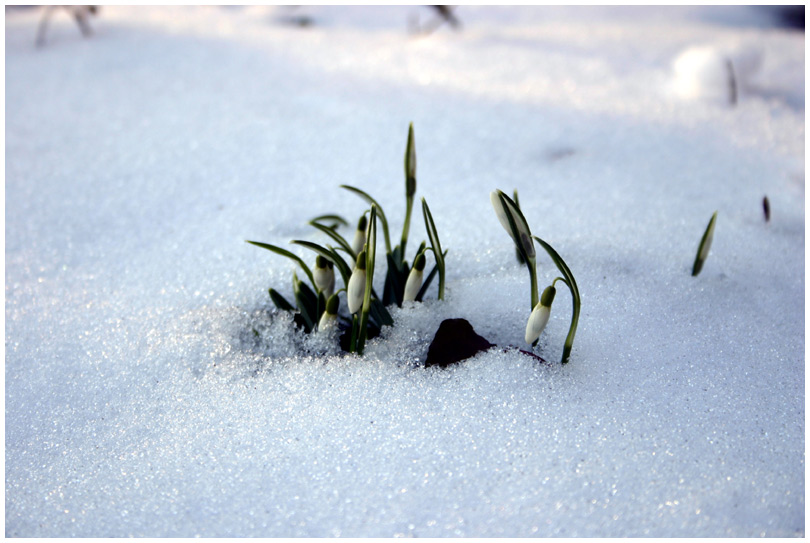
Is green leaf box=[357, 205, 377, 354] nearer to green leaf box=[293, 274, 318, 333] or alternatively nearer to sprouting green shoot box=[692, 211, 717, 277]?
green leaf box=[293, 274, 318, 333]

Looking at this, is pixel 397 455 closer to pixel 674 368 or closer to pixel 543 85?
pixel 674 368

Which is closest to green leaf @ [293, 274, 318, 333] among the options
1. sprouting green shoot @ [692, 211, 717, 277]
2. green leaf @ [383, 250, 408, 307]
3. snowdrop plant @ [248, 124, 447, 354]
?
snowdrop plant @ [248, 124, 447, 354]

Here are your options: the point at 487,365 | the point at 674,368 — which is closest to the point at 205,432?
the point at 487,365

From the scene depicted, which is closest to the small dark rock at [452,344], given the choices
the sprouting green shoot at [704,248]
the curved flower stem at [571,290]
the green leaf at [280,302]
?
the curved flower stem at [571,290]

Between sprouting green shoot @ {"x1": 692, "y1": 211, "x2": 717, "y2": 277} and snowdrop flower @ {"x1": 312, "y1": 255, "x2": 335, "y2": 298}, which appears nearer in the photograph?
snowdrop flower @ {"x1": 312, "y1": 255, "x2": 335, "y2": 298}

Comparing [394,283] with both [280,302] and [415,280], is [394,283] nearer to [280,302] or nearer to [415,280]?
[415,280]

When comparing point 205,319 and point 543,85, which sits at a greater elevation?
point 543,85

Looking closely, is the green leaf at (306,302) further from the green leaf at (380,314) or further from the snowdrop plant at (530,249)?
the snowdrop plant at (530,249)

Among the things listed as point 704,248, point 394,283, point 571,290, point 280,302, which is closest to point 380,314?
point 394,283
